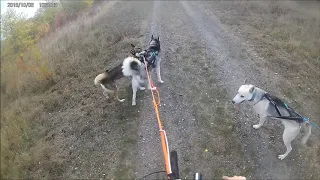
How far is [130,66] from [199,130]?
212 centimetres

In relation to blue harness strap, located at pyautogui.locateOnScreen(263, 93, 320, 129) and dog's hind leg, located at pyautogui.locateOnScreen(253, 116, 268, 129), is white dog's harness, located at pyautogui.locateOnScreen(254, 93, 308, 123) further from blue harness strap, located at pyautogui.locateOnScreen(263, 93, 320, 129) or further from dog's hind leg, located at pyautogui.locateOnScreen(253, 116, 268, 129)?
dog's hind leg, located at pyautogui.locateOnScreen(253, 116, 268, 129)

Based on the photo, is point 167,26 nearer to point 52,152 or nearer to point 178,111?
point 178,111

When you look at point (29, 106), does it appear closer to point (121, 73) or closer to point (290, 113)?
point (121, 73)

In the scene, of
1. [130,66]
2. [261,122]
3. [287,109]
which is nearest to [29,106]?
[130,66]

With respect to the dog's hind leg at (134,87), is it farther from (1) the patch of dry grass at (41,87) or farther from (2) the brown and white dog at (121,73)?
(1) the patch of dry grass at (41,87)

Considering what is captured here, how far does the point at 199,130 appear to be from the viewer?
6016 millimetres

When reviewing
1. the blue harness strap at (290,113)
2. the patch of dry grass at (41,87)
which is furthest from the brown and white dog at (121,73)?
the blue harness strap at (290,113)

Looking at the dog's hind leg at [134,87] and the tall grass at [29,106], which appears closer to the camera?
the tall grass at [29,106]

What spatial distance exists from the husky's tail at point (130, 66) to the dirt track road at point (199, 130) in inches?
40.5

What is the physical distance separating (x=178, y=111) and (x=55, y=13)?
14.2m

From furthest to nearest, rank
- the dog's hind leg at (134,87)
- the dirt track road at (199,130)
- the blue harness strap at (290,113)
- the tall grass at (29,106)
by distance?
the dog's hind leg at (134,87)
the tall grass at (29,106)
the dirt track road at (199,130)
the blue harness strap at (290,113)

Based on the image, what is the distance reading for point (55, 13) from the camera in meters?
17.5

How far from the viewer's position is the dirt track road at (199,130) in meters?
5.23

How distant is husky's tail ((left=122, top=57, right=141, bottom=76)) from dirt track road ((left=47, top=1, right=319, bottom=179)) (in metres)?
1.03
